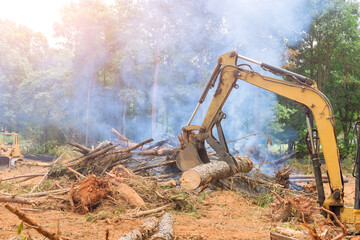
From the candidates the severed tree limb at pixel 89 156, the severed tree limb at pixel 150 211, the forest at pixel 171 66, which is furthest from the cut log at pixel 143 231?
the forest at pixel 171 66

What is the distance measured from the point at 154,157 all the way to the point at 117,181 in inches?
123

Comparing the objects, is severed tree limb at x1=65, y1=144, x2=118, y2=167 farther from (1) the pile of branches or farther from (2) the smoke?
(2) the smoke

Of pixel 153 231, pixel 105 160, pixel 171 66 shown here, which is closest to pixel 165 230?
pixel 153 231

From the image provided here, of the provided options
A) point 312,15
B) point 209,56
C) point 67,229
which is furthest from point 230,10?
point 67,229

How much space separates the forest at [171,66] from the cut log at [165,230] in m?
16.5

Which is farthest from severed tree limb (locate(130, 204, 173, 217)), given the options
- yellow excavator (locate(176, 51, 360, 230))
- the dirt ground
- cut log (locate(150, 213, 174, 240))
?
yellow excavator (locate(176, 51, 360, 230))

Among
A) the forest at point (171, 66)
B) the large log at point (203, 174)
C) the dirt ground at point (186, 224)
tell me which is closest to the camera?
the dirt ground at point (186, 224)

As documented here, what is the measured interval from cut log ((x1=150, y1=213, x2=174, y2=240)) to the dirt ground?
0.15m

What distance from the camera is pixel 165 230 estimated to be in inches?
178

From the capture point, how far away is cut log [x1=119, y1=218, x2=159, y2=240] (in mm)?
4070

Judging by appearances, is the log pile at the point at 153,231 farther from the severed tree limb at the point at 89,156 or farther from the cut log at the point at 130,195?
the severed tree limb at the point at 89,156

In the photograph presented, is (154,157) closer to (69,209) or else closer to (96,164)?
(96,164)

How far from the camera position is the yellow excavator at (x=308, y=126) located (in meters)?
5.21

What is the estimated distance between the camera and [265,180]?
9.61m
